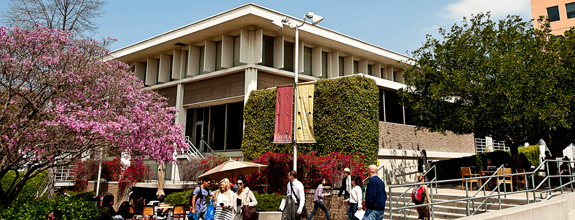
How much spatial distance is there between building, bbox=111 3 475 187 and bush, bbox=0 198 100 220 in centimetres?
1100

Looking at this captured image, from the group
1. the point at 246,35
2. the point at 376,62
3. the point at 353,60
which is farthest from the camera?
the point at 376,62

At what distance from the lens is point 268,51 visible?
2509 cm

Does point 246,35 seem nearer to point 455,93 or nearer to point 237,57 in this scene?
point 237,57

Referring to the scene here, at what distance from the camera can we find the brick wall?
23.4 m

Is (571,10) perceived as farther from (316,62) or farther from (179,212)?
(179,212)

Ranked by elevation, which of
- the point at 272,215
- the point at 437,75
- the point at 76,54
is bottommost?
the point at 272,215

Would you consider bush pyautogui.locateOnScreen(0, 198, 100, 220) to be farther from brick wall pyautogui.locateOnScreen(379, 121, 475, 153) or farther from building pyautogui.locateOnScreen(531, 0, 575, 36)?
building pyautogui.locateOnScreen(531, 0, 575, 36)

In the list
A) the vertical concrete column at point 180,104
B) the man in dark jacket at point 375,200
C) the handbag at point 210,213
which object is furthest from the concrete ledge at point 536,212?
the vertical concrete column at point 180,104

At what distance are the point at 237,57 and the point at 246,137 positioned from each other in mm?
5189

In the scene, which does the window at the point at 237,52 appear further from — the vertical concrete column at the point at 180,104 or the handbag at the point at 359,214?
the handbag at the point at 359,214

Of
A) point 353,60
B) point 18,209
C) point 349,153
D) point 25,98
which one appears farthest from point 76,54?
point 353,60

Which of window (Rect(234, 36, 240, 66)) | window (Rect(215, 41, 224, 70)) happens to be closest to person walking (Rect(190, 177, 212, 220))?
window (Rect(234, 36, 240, 66))

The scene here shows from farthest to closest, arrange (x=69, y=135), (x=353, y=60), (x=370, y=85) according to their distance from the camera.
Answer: (x=353, y=60), (x=370, y=85), (x=69, y=135)

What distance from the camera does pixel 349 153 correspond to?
19359mm
